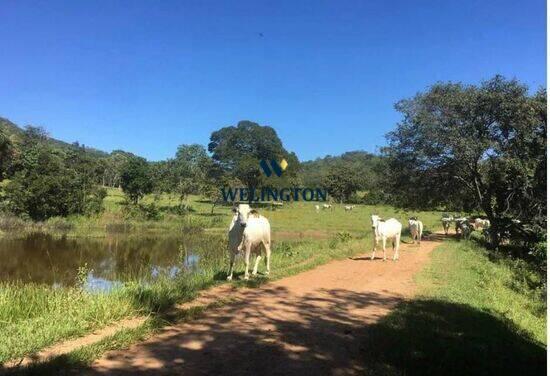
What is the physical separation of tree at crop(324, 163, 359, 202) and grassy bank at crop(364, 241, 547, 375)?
59.5 m

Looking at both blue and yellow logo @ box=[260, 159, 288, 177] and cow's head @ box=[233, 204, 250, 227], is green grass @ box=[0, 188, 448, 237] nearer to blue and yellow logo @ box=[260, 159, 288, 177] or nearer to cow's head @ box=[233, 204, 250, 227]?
blue and yellow logo @ box=[260, 159, 288, 177]

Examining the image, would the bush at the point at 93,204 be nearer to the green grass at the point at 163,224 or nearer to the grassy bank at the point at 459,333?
the green grass at the point at 163,224

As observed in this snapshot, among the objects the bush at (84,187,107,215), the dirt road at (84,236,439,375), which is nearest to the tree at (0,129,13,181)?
the bush at (84,187,107,215)

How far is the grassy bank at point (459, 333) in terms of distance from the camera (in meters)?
5.77

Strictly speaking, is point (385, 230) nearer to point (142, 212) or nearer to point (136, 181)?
point (142, 212)

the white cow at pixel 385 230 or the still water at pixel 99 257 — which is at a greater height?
the white cow at pixel 385 230

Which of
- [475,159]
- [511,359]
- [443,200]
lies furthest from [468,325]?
[443,200]

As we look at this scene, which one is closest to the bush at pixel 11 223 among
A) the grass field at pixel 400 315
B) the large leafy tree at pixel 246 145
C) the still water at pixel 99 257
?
the still water at pixel 99 257

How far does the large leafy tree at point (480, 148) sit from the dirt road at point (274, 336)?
13.3 metres

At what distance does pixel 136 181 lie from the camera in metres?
47.4

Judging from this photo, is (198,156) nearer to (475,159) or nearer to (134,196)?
(134,196)

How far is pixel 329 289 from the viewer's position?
10.6m

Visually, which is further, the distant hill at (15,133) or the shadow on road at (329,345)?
the distant hill at (15,133)

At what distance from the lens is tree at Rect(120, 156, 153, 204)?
156 ft
